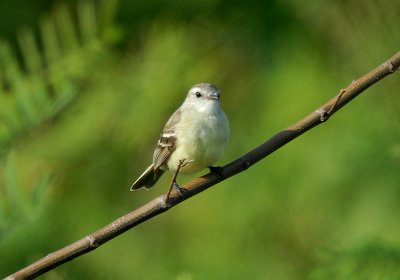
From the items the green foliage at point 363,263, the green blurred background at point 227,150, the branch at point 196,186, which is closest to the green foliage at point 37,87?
the green blurred background at point 227,150

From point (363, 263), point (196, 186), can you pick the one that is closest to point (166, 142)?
point (363, 263)

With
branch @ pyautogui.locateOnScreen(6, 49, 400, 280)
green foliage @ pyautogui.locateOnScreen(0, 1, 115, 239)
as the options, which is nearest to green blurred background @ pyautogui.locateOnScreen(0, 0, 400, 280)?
green foliage @ pyautogui.locateOnScreen(0, 1, 115, 239)

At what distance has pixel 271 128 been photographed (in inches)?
86.3

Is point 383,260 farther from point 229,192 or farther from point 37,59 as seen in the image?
point 37,59

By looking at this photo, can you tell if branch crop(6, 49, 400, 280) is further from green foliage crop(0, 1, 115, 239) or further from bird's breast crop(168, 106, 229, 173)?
bird's breast crop(168, 106, 229, 173)

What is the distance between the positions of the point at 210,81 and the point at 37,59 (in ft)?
1.89

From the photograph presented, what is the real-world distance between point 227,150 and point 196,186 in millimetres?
927

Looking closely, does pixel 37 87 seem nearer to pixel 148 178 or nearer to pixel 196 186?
pixel 196 186

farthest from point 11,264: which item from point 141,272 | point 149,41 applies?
point 149,41

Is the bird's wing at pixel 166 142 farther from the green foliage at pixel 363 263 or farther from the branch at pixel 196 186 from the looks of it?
the branch at pixel 196 186

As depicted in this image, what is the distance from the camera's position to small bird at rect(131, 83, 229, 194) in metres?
2.07

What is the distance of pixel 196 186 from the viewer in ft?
4.54

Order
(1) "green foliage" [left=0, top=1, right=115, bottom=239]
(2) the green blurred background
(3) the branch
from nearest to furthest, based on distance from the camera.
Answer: (3) the branch → (1) "green foliage" [left=0, top=1, right=115, bottom=239] → (2) the green blurred background

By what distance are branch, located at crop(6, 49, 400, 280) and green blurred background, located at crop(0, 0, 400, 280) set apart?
571 mm
